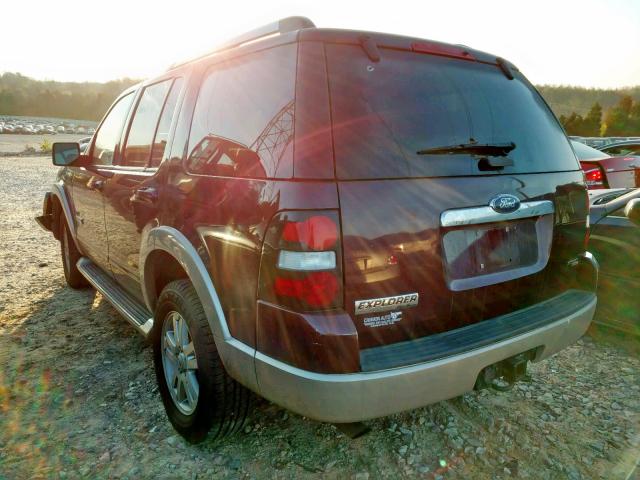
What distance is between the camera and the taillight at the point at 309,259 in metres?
1.64

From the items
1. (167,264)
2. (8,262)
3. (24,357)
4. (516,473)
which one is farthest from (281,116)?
(8,262)

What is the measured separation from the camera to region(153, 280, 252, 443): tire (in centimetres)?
215

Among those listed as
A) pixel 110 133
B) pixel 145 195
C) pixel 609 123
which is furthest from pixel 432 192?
pixel 609 123

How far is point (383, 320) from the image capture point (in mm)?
1760

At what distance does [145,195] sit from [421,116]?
1.66 metres

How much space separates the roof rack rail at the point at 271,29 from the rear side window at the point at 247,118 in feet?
0.30

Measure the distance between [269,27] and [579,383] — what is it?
115 inches

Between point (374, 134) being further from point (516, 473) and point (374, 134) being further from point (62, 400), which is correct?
point (62, 400)

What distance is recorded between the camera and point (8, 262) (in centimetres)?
592

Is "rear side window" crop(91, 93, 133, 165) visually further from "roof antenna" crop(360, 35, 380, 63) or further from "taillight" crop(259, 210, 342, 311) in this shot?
"taillight" crop(259, 210, 342, 311)

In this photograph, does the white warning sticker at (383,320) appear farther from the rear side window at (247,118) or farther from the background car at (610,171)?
the background car at (610,171)

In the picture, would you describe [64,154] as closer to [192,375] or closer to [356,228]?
[192,375]

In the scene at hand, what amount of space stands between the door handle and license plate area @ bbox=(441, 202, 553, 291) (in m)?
1.64

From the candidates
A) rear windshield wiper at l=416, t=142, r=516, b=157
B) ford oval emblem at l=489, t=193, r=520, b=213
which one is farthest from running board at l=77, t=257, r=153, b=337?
ford oval emblem at l=489, t=193, r=520, b=213
